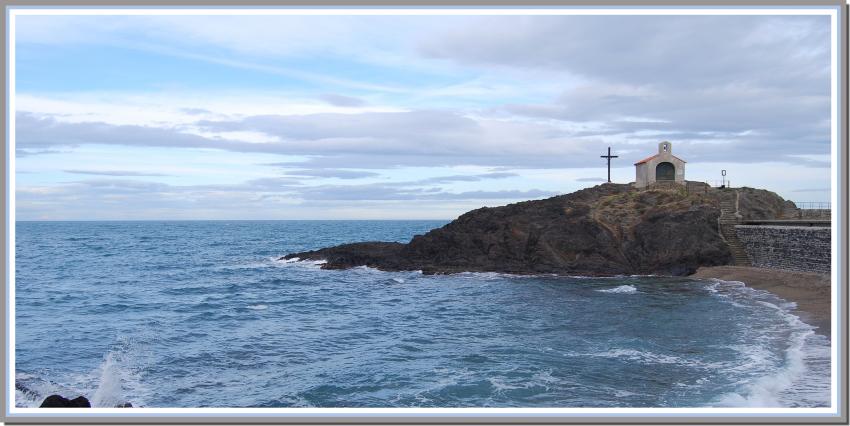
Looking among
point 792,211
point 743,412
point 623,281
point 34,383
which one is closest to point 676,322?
point 623,281

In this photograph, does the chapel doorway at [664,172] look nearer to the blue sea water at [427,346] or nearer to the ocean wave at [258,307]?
the blue sea water at [427,346]

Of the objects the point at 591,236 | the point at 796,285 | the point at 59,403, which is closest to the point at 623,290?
the point at 796,285

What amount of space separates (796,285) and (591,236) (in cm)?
1698

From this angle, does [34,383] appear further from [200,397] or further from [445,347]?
[445,347]

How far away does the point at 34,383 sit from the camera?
2027cm

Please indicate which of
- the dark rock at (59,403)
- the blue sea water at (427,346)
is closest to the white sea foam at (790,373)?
the blue sea water at (427,346)

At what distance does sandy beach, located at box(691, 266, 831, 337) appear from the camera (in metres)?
28.1

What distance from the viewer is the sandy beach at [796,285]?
28062 millimetres

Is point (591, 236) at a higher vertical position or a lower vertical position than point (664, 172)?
lower

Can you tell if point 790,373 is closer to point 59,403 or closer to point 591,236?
point 59,403

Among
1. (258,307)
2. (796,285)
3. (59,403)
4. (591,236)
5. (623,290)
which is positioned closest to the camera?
(59,403)

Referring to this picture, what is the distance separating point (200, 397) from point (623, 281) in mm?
33635

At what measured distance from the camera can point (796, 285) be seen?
36.7 m

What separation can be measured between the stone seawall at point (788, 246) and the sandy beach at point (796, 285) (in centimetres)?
78
